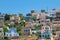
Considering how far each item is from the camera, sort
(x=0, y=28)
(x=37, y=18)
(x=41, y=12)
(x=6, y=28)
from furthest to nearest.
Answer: (x=41, y=12), (x=37, y=18), (x=6, y=28), (x=0, y=28)

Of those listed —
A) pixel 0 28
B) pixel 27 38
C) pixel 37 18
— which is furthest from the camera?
pixel 37 18

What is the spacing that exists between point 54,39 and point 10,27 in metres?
2.83

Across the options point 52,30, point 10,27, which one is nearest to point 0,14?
point 10,27

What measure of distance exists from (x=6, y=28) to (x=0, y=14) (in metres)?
4.14

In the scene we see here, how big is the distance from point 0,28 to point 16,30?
24.5 inches

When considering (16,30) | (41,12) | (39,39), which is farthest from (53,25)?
(41,12)

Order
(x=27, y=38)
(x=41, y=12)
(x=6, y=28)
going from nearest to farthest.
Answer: (x=27, y=38), (x=6, y=28), (x=41, y=12)

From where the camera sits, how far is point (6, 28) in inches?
512

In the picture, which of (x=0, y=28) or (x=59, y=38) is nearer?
(x=59, y=38)

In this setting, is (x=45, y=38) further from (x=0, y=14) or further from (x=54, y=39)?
(x=0, y=14)

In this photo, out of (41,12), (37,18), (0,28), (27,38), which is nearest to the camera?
(27,38)

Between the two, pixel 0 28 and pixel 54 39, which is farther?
pixel 0 28

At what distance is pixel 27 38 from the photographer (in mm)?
10688

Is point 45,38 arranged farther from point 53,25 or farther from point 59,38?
point 53,25
